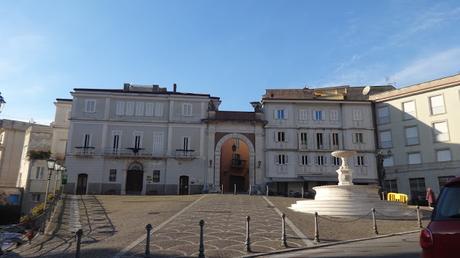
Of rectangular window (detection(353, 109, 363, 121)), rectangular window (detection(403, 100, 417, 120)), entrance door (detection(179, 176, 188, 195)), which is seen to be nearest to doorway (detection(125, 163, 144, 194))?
entrance door (detection(179, 176, 188, 195))

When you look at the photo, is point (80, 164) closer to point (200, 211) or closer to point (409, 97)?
point (200, 211)

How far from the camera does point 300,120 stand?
153 ft

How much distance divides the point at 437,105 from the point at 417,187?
9.59 m

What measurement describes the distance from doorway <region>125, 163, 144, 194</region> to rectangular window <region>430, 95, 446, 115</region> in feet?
111

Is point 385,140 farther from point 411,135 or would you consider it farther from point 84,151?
point 84,151

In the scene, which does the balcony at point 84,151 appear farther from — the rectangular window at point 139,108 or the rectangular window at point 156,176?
the rectangular window at point 156,176

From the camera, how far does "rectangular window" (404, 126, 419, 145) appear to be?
44625mm

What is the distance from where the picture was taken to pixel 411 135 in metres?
45.1

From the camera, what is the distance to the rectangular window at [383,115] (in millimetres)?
47525

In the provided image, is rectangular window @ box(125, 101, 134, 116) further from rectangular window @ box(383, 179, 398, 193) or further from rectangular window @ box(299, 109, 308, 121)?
rectangular window @ box(383, 179, 398, 193)

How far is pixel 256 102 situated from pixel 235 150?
9.04 meters

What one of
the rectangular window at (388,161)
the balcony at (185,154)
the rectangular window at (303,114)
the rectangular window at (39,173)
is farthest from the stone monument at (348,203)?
the rectangular window at (39,173)

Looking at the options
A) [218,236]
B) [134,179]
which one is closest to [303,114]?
[134,179]

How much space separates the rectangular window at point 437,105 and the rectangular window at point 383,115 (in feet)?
16.3
